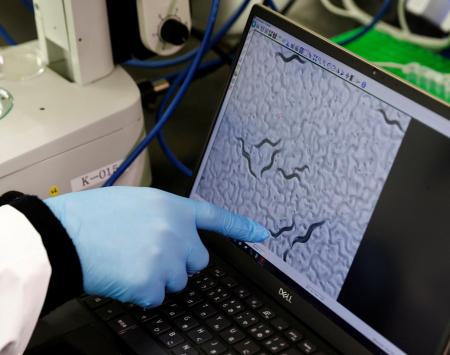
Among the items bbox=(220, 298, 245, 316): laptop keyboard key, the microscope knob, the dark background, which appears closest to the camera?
the dark background

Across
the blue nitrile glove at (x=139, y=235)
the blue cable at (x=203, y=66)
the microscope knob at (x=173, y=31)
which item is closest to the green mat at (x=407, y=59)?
the blue cable at (x=203, y=66)

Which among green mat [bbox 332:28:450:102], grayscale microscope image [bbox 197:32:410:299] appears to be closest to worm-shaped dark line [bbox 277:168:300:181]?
grayscale microscope image [bbox 197:32:410:299]

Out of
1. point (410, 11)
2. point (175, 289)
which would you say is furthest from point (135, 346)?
point (410, 11)

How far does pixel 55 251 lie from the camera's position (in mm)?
512

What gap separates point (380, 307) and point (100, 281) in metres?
0.26

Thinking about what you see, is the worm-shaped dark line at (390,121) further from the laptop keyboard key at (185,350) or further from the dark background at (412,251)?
the laptop keyboard key at (185,350)

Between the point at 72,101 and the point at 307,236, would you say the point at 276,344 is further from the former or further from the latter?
the point at 72,101

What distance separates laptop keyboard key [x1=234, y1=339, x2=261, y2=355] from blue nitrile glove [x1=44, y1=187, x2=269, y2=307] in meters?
0.08

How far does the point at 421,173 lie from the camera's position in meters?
0.47

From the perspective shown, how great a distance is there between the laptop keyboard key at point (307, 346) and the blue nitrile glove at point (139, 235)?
11 centimetres

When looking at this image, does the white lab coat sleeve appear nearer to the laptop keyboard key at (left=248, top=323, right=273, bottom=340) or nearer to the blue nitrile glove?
the blue nitrile glove

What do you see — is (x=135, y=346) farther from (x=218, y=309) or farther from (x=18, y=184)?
(x=18, y=184)

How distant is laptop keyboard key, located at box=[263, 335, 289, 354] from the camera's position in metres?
0.53

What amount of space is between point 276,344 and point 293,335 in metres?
0.02
